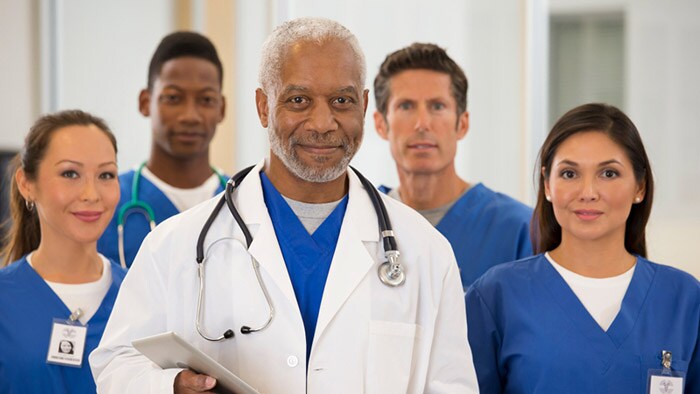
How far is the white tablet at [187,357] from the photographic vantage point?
4.87 feet

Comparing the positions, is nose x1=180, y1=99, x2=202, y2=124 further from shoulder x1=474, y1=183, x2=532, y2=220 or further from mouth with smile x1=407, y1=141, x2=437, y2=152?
shoulder x1=474, y1=183, x2=532, y2=220

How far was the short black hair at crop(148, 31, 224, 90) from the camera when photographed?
286 centimetres

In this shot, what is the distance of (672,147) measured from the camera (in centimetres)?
396

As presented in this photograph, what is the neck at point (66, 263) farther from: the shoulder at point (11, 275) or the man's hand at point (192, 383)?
the man's hand at point (192, 383)

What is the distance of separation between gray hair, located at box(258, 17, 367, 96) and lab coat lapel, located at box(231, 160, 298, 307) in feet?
0.65

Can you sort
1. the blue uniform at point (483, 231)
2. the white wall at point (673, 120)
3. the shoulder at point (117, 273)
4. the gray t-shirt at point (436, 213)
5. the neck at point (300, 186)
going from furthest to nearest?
the white wall at point (673, 120) < the gray t-shirt at point (436, 213) < the blue uniform at point (483, 231) < the shoulder at point (117, 273) < the neck at point (300, 186)

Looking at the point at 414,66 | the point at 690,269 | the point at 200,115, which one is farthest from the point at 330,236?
the point at 690,269

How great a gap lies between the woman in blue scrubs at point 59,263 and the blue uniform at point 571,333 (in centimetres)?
94

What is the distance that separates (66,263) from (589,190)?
51.3 inches

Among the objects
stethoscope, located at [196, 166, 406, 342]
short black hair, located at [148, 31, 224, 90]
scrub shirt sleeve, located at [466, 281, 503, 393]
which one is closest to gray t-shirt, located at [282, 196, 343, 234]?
stethoscope, located at [196, 166, 406, 342]

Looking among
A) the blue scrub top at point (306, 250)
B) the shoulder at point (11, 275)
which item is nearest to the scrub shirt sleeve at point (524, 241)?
the blue scrub top at point (306, 250)

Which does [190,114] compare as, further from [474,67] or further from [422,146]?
[474,67]

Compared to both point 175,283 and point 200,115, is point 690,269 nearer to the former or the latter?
point 200,115

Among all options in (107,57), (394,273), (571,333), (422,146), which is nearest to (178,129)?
(422,146)
